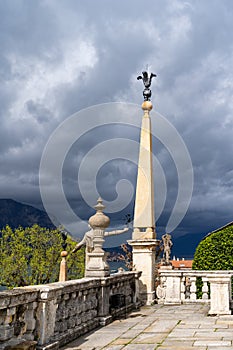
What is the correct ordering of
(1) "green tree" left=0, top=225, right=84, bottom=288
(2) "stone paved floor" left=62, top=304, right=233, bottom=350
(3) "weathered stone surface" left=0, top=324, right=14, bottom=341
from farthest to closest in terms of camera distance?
(1) "green tree" left=0, top=225, right=84, bottom=288 < (2) "stone paved floor" left=62, top=304, right=233, bottom=350 < (3) "weathered stone surface" left=0, top=324, right=14, bottom=341

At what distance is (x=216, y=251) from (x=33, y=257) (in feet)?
64.3

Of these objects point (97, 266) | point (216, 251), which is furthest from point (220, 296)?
point (216, 251)

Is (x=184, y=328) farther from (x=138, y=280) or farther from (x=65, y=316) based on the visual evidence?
(x=138, y=280)

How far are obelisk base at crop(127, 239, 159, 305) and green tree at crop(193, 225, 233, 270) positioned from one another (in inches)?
63.5

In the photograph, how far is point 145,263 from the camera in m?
12.9

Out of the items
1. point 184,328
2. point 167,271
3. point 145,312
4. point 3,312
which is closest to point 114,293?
point 145,312

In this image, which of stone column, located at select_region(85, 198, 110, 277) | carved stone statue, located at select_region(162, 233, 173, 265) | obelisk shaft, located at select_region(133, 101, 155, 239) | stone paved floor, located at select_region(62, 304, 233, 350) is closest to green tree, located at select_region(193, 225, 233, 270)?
obelisk shaft, located at select_region(133, 101, 155, 239)

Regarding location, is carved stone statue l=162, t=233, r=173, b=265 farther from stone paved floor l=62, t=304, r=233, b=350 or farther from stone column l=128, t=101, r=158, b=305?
stone paved floor l=62, t=304, r=233, b=350

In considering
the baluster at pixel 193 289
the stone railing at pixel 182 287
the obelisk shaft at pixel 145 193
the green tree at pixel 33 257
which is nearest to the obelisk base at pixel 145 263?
the obelisk shaft at pixel 145 193

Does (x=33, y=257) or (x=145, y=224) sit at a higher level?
(x=145, y=224)

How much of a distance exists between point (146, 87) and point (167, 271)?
6.11 m

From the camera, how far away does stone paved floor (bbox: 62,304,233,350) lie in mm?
6832

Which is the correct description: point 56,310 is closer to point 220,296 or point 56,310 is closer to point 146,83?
point 220,296

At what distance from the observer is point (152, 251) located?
1299 centimetres
